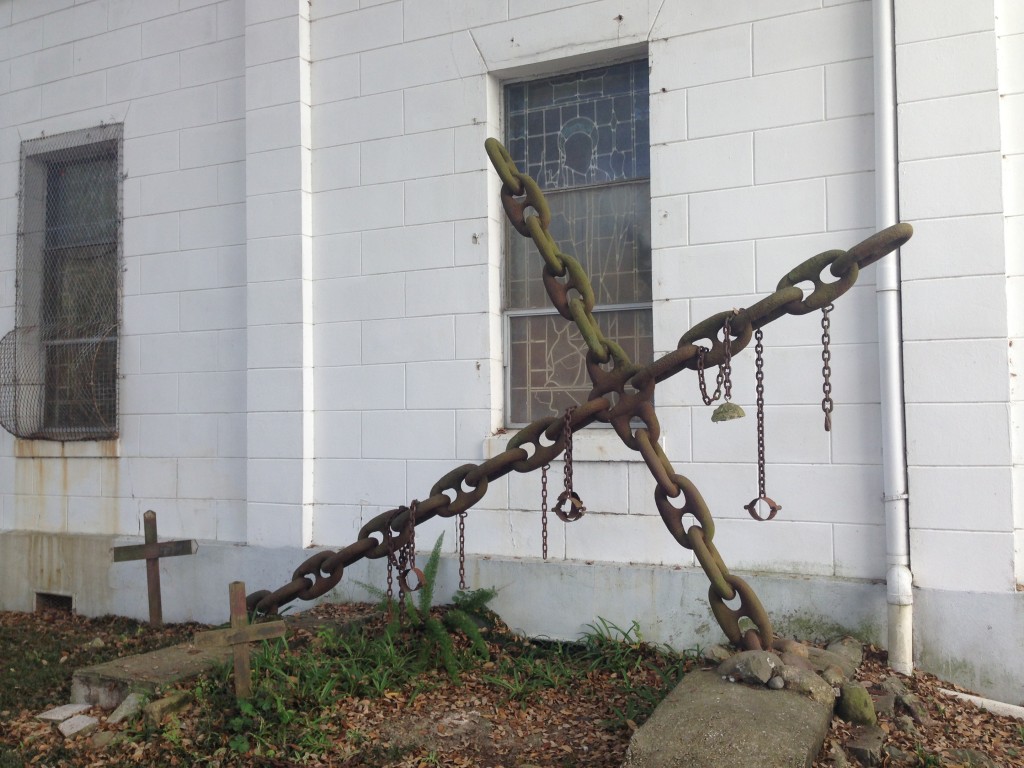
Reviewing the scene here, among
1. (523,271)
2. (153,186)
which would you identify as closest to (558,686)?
(523,271)

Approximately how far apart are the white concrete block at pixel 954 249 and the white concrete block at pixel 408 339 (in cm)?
252

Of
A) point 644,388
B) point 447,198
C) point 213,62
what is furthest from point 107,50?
point 644,388

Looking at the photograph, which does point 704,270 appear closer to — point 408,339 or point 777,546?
point 777,546

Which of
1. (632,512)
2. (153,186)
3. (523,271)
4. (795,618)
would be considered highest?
(153,186)

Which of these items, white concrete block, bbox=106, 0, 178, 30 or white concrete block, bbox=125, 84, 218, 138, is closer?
white concrete block, bbox=125, 84, 218, 138

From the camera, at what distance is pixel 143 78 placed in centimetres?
659

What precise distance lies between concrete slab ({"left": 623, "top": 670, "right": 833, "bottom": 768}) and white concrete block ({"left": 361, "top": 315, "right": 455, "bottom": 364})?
2.57 metres

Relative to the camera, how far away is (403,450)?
5527 millimetres

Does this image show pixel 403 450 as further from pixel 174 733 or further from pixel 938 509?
pixel 938 509

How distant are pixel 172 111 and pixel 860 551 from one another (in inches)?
210

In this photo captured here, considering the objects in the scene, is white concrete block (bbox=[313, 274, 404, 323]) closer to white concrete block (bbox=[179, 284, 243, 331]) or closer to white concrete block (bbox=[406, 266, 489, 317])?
white concrete block (bbox=[406, 266, 489, 317])

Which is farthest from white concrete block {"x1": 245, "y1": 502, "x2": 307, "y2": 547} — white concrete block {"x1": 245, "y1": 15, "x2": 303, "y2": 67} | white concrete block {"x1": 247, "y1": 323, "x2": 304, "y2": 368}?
white concrete block {"x1": 245, "y1": 15, "x2": 303, "y2": 67}

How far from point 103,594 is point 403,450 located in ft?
8.63

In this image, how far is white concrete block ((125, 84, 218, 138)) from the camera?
20.7 feet
